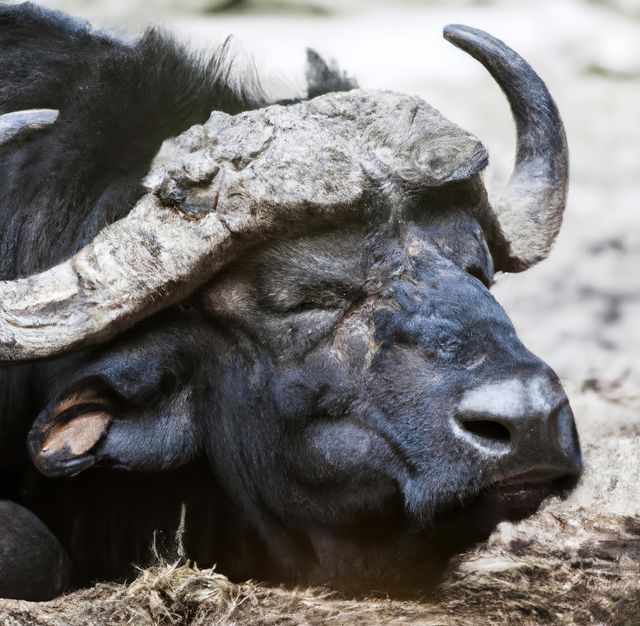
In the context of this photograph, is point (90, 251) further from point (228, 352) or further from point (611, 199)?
point (611, 199)

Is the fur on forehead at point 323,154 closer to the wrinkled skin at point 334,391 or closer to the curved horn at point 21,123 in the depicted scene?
the wrinkled skin at point 334,391

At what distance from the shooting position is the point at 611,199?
768 cm

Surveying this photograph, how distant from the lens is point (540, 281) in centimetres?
687

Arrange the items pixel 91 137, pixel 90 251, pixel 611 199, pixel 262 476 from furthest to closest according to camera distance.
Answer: pixel 611 199 < pixel 91 137 < pixel 262 476 < pixel 90 251

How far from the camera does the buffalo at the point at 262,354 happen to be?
117 inches

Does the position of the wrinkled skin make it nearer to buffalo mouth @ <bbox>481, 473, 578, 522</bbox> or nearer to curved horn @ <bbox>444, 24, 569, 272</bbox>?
buffalo mouth @ <bbox>481, 473, 578, 522</bbox>

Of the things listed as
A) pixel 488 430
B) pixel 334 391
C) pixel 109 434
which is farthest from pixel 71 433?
pixel 488 430

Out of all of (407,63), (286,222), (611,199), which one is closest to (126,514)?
(286,222)

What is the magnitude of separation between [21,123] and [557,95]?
615 cm

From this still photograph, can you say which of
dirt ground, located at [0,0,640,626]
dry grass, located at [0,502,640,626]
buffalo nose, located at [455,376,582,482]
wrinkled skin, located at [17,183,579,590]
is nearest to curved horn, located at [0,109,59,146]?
wrinkled skin, located at [17,183,579,590]

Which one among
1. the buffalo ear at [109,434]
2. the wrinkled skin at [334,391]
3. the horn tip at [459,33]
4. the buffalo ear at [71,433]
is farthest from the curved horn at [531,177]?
the buffalo ear at [71,433]

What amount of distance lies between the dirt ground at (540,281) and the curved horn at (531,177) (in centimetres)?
72

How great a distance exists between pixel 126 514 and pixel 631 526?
153 centimetres

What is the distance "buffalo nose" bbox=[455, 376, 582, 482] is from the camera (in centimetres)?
276
